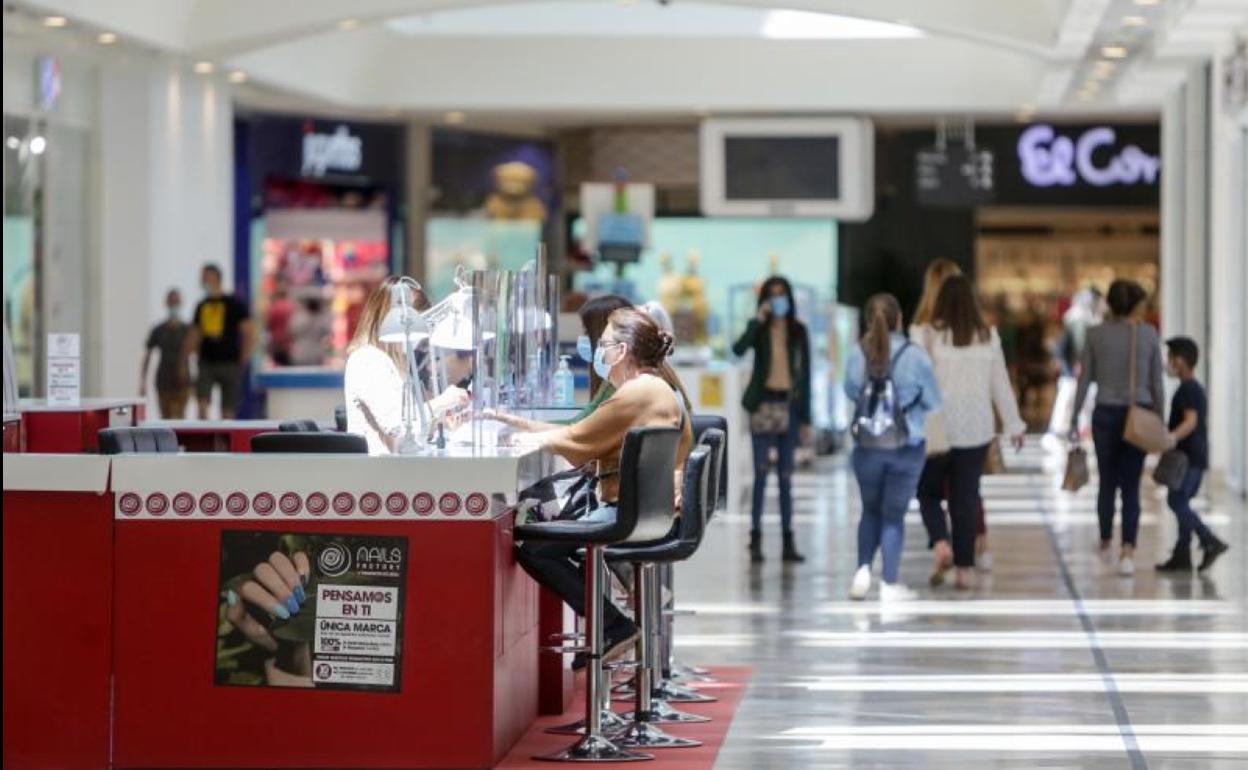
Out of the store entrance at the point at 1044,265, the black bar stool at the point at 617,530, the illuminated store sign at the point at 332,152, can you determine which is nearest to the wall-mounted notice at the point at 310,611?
the black bar stool at the point at 617,530

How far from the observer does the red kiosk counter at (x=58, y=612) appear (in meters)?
6.37

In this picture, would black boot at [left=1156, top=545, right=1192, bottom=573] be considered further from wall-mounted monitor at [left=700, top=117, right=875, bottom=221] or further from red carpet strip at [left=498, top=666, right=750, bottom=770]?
wall-mounted monitor at [left=700, top=117, right=875, bottom=221]

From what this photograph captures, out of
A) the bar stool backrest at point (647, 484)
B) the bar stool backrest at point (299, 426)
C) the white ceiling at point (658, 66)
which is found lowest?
the bar stool backrest at point (647, 484)

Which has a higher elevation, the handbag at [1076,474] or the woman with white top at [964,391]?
the woman with white top at [964,391]

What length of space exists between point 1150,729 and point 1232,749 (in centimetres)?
42

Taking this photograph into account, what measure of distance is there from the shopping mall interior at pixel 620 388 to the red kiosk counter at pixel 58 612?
1cm

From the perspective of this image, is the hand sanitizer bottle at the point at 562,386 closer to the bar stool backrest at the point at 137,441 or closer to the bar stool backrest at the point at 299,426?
the bar stool backrest at the point at 299,426

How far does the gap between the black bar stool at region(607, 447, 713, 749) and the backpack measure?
2981 mm

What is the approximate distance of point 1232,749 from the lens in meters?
6.83

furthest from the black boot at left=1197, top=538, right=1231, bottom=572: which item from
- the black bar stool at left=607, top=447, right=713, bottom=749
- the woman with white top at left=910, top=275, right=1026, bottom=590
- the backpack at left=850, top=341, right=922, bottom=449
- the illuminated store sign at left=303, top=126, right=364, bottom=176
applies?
the illuminated store sign at left=303, top=126, right=364, bottom=176

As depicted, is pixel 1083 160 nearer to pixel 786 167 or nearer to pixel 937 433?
pixel 786 167

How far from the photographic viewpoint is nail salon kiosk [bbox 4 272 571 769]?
6293 millimetres

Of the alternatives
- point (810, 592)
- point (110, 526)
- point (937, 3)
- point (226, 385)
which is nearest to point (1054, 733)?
point (110, 526)

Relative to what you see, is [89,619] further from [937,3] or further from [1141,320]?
[937,3]
